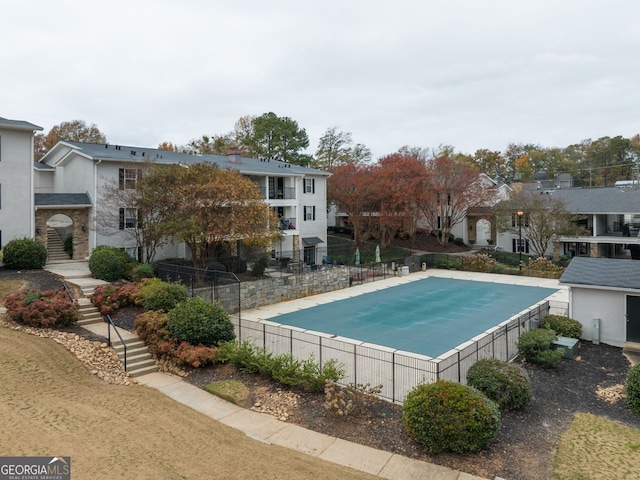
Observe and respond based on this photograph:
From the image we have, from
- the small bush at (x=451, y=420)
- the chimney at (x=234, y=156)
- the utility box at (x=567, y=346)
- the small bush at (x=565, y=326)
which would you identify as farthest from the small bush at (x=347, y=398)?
the chimney at (x=234, y=156)

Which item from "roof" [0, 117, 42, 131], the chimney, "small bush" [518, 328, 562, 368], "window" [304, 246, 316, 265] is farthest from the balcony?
"small bush" [518, 328, 562, 368]

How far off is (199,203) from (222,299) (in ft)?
19.5

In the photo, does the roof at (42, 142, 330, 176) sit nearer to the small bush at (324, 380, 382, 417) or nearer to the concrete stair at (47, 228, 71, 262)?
the concrete stair at (47, 228, 71, 262)

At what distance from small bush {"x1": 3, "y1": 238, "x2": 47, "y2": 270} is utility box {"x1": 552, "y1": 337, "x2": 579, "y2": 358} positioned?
2644 centimetres

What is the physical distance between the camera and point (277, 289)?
90.4 ft

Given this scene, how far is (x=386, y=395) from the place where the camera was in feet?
44.4

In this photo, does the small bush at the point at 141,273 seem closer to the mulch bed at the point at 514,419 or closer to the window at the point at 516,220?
the mulch bed at the point at 514,419

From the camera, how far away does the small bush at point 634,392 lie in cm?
1245

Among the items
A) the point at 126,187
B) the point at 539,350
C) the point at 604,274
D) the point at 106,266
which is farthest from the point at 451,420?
the point at 126,187

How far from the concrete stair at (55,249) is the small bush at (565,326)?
1121 inches

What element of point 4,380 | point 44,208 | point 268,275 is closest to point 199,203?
point 268,275

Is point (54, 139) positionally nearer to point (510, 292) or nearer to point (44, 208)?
point (44, 208)

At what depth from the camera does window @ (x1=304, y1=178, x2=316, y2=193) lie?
1620 inches

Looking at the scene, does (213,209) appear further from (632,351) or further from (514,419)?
(632,351)
